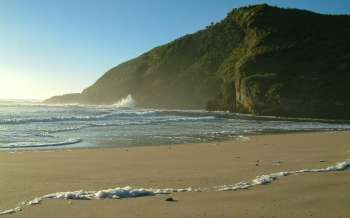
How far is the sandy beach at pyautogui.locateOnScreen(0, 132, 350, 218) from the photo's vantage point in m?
6.56

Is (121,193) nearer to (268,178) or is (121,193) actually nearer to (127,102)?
(268,178)

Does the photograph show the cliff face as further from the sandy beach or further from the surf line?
the surf line

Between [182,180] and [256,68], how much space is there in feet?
182

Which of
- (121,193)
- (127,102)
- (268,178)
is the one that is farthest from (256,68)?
(121,193)

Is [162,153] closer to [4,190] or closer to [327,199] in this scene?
[4,190]

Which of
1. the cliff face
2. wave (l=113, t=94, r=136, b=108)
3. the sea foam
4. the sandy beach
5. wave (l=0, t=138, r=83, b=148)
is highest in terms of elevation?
the cliff face

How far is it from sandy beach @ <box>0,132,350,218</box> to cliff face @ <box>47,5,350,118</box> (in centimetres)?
3874

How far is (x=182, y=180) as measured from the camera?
9.09 meters

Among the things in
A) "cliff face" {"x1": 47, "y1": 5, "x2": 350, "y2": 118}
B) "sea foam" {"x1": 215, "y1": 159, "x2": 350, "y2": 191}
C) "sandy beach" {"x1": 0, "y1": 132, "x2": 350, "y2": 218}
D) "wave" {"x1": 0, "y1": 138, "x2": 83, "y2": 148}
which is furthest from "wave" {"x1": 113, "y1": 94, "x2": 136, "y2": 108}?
"sea foam" {"x1": 215, "y1": 159, "x2": 350, "y2": 191}

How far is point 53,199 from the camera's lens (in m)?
7.25

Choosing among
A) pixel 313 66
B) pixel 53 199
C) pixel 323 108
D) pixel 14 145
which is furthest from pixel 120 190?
pixel 313 66

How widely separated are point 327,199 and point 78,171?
5736 mm

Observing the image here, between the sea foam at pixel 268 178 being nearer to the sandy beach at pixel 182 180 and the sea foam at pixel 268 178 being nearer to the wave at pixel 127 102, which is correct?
the sandy beach at pixel 182 180

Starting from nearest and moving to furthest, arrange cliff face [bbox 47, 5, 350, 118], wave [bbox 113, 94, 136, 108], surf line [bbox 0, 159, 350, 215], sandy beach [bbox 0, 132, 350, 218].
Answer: sandy beach [bbox 0, 132, 350, 218] → surf line [bbox 0, 159, 350, 215] → cliff face [bbox 47, 5, 350, 118] → wave [bbox 113, 94, 136, 108]
